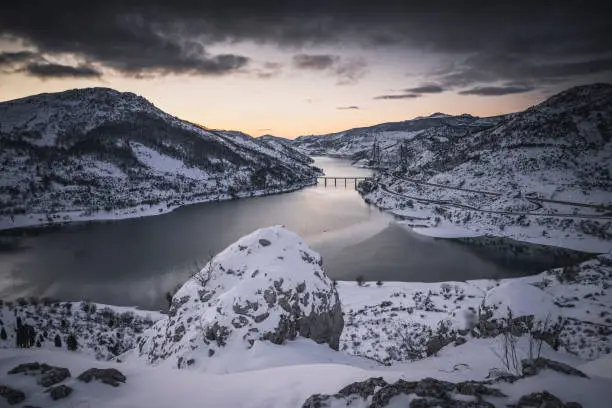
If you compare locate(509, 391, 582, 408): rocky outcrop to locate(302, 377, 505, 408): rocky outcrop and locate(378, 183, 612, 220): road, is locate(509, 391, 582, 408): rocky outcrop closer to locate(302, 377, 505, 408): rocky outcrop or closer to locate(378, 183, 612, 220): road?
locate(302, 377, 505, 408): rocky outcrop

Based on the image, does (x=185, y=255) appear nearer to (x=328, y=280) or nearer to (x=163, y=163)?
(x=328, y=280)

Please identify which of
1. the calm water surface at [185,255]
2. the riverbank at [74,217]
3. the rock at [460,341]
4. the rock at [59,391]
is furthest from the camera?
the riverbank at [74,217]

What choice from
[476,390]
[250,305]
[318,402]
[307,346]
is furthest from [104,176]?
[476,390]

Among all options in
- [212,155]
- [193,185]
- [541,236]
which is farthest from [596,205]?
[212,155]

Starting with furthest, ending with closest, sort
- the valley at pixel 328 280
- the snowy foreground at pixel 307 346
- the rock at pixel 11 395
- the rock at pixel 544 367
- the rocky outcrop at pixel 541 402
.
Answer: the valley at pixel 328 280 < the rock at pixel 11 395 < the snowy foreground at pixel 307 346 < the rock at pixel 544 367 < the rocky outcrop at pixel 541 402

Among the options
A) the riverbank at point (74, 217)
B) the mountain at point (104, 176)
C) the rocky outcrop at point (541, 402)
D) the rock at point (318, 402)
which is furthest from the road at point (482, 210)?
the riverbank at point (74, 217)

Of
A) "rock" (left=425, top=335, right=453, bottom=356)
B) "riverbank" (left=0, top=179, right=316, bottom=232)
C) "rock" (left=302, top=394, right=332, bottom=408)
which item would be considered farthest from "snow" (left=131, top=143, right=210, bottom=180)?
"rock" (left=302, top=394, right=332, bottom=408)

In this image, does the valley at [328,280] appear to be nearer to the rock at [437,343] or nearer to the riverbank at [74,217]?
the rock at [437,343]
